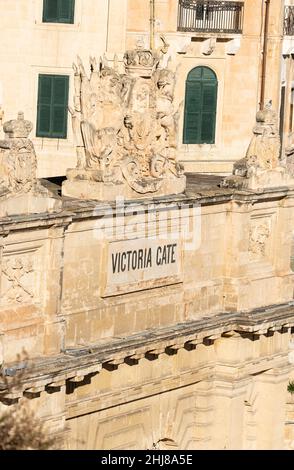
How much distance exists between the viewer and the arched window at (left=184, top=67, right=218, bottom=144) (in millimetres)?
81875

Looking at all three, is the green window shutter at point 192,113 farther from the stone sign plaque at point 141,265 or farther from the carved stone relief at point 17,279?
the carved stone relief at point 17,279

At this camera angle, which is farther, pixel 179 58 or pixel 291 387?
pixel 179 58

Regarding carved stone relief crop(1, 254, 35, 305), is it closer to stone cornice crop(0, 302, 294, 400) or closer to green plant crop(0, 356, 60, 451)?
stone cornice crop(0, 302, 294, 400)

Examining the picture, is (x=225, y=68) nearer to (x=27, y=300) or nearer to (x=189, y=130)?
(x=189, y=130)

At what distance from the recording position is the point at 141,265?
66375mm

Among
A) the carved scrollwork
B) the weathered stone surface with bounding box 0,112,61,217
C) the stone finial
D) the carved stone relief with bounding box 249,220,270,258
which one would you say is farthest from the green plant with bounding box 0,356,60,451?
the carved stone relief with bounding box 249,220,270,258

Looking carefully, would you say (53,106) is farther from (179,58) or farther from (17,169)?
(17,169)

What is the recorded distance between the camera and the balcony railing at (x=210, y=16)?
82250 millimetres

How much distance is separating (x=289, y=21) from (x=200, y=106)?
5.64 metres

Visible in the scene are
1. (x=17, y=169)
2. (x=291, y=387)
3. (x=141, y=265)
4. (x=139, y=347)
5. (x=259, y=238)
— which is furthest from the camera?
(x=291, y=387)

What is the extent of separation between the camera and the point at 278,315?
70.6 m

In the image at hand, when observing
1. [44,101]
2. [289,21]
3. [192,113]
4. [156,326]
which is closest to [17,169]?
[156,326]

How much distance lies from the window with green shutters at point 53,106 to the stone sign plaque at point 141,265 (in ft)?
42.0
